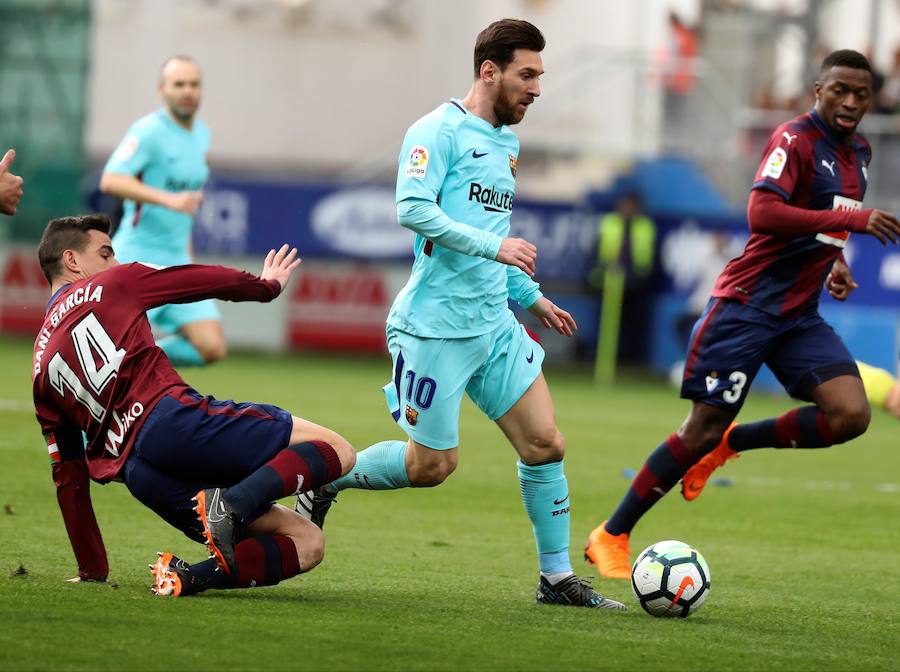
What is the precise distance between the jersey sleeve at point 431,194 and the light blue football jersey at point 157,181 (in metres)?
4.40

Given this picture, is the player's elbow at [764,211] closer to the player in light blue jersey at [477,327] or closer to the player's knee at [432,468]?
the player in light blue jersey at [477,327]

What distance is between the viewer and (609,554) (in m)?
6.93

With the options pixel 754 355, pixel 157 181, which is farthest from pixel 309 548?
pixel 157 181

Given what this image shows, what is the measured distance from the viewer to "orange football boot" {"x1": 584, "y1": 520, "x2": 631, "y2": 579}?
691cm

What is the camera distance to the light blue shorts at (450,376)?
6.06 m

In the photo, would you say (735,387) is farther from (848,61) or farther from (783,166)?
(848,61)

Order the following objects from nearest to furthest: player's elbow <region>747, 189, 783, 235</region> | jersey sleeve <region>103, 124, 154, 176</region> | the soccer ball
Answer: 1. the soccer ball
2. player's elbow <region>747, 189, 783, 235</region>
3. jersey sleeve <region>103, 124, 154, 176</region>

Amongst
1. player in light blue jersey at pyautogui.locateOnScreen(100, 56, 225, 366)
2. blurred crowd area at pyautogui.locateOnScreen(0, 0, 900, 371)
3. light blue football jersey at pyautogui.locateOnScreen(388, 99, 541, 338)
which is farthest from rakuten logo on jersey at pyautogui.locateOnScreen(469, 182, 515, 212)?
blurred crowd area at pyautogui.locateOnScreen(0, 0, 900, 371)

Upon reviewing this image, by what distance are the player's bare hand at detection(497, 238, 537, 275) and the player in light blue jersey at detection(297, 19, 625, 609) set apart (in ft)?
0.65

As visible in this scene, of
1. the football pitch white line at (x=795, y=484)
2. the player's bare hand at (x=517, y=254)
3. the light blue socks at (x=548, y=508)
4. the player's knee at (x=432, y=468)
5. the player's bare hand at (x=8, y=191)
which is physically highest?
the player's bare hand at (x=8, y=191)

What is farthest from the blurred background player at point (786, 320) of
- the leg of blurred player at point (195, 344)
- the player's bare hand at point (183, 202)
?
the leg of blurred player at point (195, 344)

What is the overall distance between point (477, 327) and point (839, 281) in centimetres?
218

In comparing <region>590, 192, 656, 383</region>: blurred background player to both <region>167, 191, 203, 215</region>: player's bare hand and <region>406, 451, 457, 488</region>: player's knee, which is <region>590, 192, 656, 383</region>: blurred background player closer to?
<region>167, 191, 203, 215</region>: player's bare hand

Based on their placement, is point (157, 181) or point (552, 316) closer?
point (552, 316)
